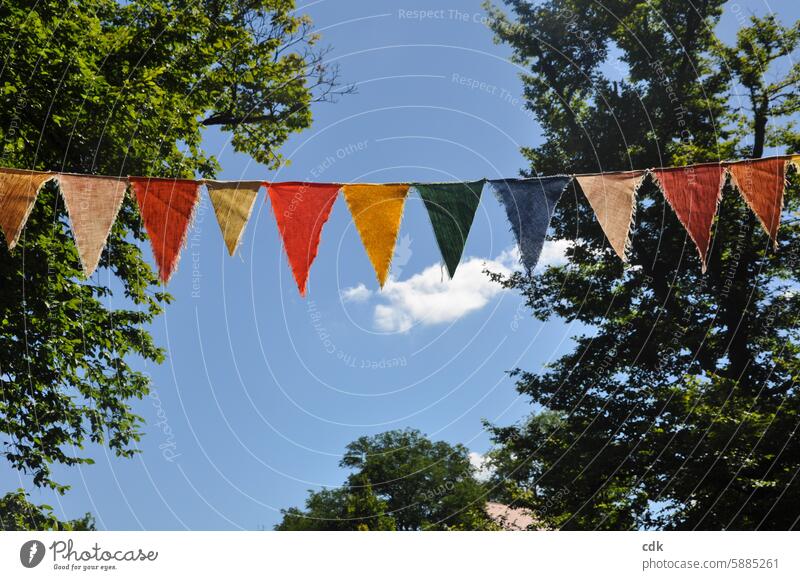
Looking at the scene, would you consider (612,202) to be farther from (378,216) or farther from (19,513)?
(19,513)

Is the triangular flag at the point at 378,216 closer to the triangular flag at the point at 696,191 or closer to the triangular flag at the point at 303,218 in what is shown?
the triangular flag at the point at 303,218

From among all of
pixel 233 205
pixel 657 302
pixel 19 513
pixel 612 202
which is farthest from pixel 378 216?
pixel 657 302

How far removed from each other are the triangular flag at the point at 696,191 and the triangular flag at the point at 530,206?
1.22m

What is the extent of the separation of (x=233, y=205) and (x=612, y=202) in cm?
449

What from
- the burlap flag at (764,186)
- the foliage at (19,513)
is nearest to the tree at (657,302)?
the burlap flag at (764,186)

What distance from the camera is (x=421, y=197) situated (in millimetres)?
8148

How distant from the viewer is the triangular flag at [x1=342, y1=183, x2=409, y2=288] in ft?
27.0

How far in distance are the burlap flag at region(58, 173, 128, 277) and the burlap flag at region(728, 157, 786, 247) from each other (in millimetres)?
7281

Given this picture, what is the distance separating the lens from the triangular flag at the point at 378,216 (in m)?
8.24

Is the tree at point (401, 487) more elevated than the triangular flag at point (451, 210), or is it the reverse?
the tree at point (401, 487)

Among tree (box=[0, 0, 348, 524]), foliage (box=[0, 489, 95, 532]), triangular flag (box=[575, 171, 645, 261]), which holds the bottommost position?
foliage (box=[0, 489, 95, 532])

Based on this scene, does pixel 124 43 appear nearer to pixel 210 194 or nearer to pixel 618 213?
pixel 210 194

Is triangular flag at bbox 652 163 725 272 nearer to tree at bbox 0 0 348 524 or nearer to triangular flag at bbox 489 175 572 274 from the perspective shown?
triangular flag at bbox 489 175 572 274

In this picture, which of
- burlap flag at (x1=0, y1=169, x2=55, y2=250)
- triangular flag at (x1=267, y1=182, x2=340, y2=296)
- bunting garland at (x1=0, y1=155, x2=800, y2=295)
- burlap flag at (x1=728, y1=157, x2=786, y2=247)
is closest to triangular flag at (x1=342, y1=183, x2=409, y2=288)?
bunting garland at (x1=0, y1=155, x2=800, y2=295)
